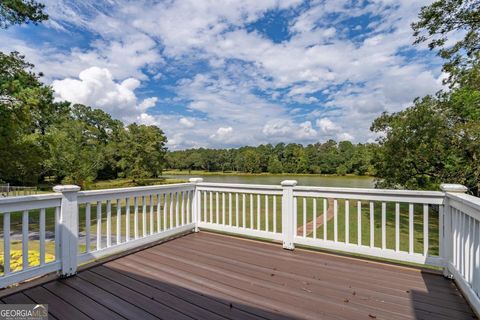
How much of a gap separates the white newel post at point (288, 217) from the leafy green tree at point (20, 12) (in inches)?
314

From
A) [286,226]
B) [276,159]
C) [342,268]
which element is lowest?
[342,268]

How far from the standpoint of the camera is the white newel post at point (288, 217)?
3.38 meters

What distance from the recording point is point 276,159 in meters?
41.6

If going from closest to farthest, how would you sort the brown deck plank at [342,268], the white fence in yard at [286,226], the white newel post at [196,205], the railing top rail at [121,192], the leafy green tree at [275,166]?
the white fence in yard at [286,226] < the brown deck plank at [342,268] < the railing top rail at [121,192] < the white newel post at [196,205] < the leafy green tree at [275,166]

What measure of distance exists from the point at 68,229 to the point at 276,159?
39814 mm

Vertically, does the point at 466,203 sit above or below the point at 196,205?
above

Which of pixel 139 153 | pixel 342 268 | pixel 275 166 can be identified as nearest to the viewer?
pixel 342 268

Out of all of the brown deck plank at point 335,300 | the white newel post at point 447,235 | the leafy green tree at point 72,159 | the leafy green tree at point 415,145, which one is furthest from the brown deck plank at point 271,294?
the leafy green tree at point 72,159

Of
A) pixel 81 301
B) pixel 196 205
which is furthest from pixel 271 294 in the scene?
pixel 196 205

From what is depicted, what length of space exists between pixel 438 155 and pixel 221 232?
9491 millimetres

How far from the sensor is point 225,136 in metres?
19.6

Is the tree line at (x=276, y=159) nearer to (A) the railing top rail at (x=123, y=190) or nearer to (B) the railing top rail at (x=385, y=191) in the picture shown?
(B) the railing top rail at (x=385, y=191)

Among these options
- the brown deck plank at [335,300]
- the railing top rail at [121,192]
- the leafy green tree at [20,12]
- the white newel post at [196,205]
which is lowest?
the brown deck plank at [335,300]

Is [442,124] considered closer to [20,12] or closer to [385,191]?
[385,191]
